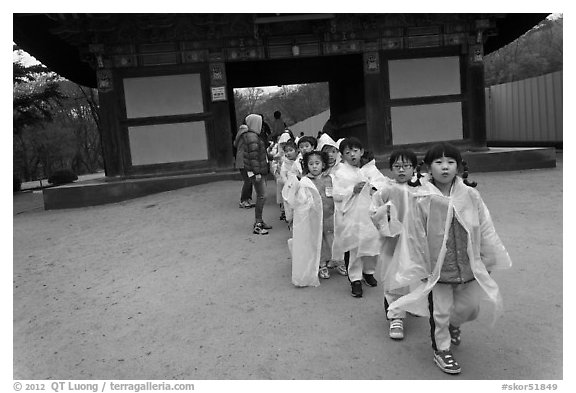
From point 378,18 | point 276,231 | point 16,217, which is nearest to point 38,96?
point 16,217

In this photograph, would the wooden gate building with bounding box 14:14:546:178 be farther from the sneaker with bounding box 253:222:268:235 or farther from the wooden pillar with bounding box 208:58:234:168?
the sneaker with bounding box 253:222:268:235

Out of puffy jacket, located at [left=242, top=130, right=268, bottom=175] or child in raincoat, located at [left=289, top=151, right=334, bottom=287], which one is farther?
puffy jacket, located at [left=242, top=130, right=268, bottom=175]

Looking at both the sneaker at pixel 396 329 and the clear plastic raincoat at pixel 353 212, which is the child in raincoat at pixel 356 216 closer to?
the clear plastic raincoat at pixel 353 212

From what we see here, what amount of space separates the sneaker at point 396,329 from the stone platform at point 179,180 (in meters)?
6.87

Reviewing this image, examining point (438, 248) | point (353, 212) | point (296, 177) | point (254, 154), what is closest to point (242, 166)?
point (254, 154)

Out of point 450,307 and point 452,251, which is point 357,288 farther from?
point 452,251

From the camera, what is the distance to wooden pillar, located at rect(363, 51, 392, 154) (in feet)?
32.1

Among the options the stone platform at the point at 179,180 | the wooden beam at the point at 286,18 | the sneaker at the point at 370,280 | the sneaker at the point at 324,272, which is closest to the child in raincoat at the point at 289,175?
the sneaker at the point at 324,272

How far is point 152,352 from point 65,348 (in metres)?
0.68

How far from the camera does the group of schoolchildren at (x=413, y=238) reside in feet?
8.18

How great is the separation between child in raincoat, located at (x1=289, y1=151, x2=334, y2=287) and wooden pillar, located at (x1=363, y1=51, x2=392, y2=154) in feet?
20.2

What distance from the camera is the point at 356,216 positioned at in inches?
146

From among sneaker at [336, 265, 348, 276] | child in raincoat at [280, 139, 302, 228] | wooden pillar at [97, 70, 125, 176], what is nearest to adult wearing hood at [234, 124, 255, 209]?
child in raincoat at [280, 139, 302, 228]

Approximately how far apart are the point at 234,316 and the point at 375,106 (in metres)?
7.67
